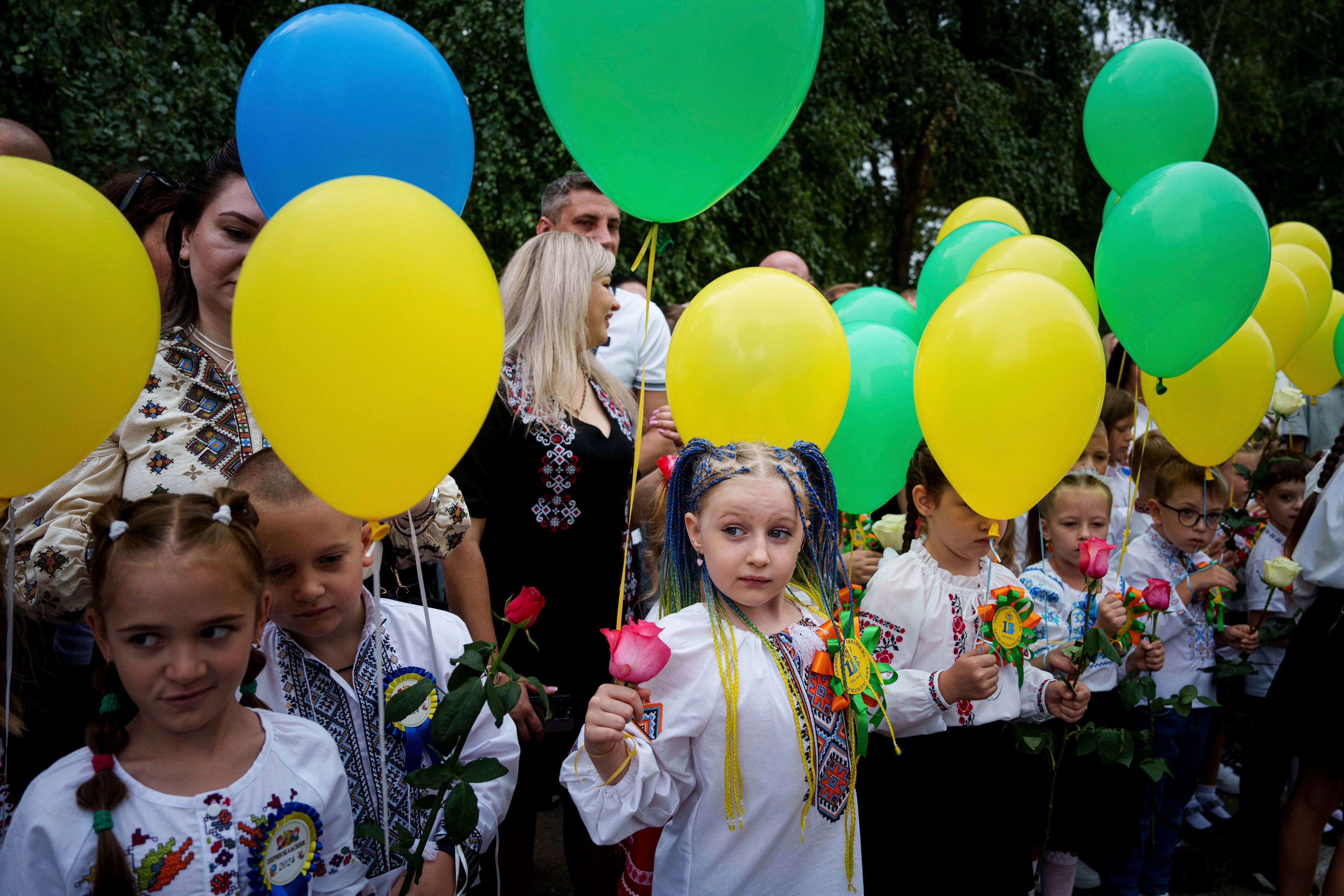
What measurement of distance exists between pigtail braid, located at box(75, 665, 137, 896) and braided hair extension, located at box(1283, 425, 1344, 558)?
3626 mm

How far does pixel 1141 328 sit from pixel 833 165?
627 cm

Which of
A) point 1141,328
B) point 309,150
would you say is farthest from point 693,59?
point 1141,328

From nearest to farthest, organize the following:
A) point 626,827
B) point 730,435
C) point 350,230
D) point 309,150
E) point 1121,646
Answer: point 350,230 < point 626,827 < point 309,150 < point 730,435 < point 1121,646

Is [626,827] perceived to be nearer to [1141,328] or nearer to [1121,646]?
[1121,646]

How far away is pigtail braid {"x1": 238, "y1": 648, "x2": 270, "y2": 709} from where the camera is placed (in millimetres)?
1560

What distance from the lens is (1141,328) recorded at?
2.73 m

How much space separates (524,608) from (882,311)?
98.1 inches

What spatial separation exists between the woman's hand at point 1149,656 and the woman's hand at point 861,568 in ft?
2.63

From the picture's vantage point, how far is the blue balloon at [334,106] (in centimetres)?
178

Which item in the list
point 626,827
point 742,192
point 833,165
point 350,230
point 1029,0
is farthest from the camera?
point 1029,0

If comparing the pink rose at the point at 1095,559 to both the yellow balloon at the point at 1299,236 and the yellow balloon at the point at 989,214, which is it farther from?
the yellow balloon at the point at 1299,236

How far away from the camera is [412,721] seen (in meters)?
1.73

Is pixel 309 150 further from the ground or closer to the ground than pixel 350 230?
further from the ground

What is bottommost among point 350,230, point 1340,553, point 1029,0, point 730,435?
point 1340,553
